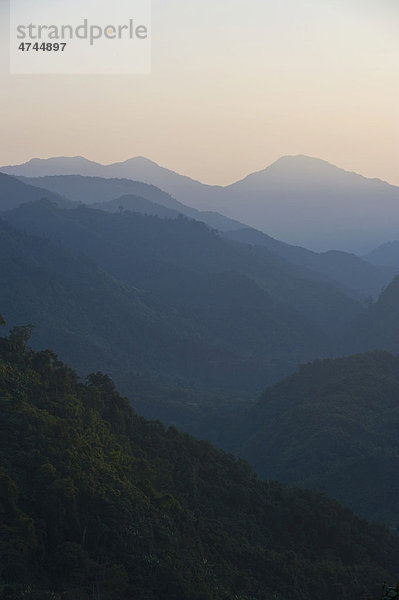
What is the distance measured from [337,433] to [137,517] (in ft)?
130

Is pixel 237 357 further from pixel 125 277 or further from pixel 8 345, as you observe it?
pixel 8 345

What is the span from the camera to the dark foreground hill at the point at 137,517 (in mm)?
19438

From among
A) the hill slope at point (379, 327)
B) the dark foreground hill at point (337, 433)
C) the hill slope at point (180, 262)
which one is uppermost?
the hill slope at point (180, 262)

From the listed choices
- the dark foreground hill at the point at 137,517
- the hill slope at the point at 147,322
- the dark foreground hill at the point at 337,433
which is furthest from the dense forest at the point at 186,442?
the hill slope at the point at 147,322

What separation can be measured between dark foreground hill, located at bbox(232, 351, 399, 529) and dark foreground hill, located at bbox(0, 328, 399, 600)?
13785mm

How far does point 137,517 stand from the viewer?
75.0 ft

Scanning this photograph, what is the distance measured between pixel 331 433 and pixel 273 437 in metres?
8.53

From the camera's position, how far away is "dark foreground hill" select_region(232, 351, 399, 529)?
50219mm

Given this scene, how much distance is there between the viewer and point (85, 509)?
71.9 ft

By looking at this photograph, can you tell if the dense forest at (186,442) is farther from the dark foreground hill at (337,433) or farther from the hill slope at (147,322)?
the hill slope at (147,322)

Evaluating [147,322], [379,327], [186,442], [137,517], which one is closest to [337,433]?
[186,442]

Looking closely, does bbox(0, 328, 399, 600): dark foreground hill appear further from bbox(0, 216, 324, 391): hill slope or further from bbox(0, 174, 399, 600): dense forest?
bbox(0, 216, 324, 391): hill slope

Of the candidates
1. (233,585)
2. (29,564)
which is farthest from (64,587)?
(233,585)

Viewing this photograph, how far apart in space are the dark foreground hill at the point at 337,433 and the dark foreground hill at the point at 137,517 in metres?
13.8
